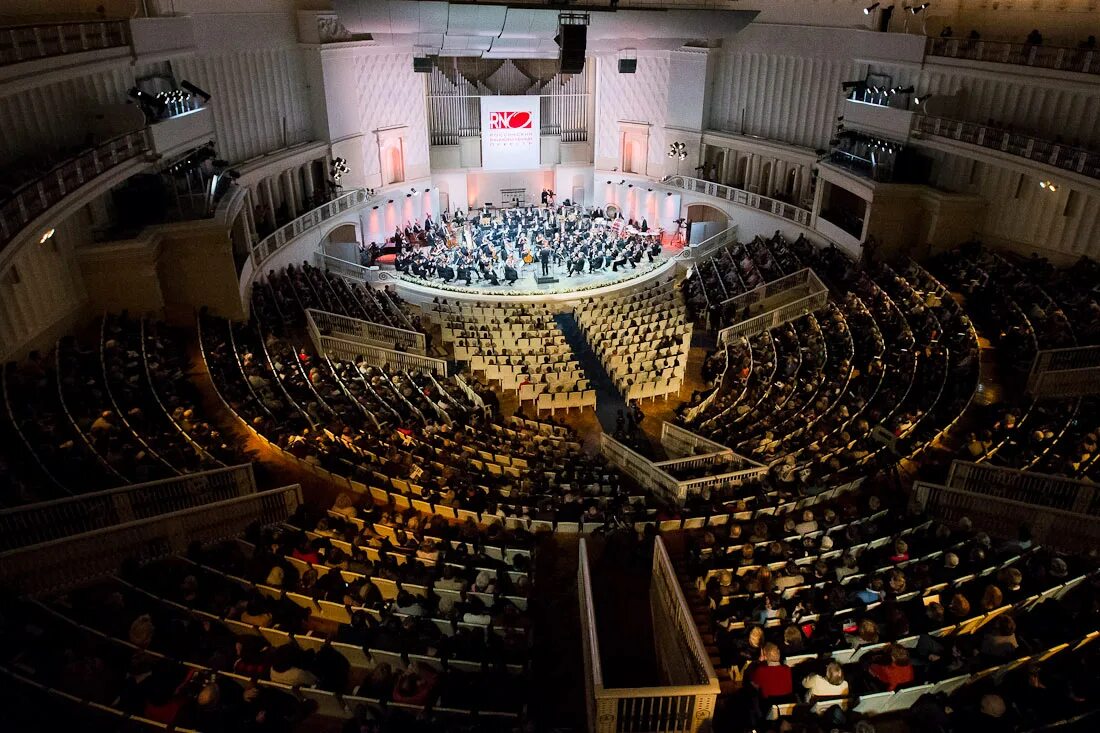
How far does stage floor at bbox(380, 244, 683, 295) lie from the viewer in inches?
1058

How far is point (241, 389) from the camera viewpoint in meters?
16.3

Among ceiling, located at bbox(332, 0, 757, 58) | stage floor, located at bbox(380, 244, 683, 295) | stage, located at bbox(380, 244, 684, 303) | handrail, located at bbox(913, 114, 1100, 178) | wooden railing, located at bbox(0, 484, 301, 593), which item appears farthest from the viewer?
stage floor, located at bbox(380, 244, 683, 295)

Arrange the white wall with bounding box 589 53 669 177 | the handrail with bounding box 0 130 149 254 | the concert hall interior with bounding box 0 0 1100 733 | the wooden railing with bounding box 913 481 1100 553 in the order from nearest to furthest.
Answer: the concert hall interior with bounding box 0 0 1100 733
the wooden railing with bounding box 913 481 1100 553
the handrail with bounding box 0 130 149 254
the white wall with bounding box 589 53 669 177

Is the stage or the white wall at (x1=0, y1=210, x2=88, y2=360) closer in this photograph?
the white wall at (x1=0, y1=210, x2=88, y2=360)

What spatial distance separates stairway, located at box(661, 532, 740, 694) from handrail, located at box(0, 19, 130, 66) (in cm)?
1379

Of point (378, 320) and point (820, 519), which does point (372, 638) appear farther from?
point (378, 320)

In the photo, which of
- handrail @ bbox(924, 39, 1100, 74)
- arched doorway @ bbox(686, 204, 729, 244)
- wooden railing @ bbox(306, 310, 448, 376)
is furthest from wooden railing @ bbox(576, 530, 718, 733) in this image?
arched doorway @ bbox(686, 204, 729, 244)

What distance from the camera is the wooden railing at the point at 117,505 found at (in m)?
9.77

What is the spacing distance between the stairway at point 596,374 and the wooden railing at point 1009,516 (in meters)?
7.49

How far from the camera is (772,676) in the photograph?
28.5ft

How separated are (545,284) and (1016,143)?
1529 cm

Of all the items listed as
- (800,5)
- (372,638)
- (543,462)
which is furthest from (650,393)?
(800,5)

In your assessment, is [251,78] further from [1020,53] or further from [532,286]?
[1020,53]

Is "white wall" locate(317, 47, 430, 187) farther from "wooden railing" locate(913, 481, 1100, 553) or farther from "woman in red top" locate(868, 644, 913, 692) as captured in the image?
"woman in red top" locate(868, 644, 913, 692)
